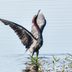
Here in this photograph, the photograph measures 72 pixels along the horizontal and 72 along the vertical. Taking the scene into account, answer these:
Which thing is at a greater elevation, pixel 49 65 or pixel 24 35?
pixel 24 35

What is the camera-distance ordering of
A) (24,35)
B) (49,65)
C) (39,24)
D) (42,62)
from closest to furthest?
(49,65)
(42,62)
(24,35)
(39,24)

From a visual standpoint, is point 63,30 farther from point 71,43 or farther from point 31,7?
point 31,7

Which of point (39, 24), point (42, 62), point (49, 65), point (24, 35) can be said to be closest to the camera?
point (49, 65)

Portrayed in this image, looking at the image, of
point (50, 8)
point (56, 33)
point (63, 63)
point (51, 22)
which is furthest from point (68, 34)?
point (50, 8)

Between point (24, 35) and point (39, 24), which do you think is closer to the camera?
point (24, 35)

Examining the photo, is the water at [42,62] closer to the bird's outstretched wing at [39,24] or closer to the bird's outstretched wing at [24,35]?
the bird's outstretched wing at [24,35]

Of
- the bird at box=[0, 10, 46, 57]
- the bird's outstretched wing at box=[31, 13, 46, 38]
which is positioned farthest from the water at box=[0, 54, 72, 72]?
the bird's outstretched wing at box=[31, 13, 46, 38]

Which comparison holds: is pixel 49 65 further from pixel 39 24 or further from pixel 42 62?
pixel 39 24

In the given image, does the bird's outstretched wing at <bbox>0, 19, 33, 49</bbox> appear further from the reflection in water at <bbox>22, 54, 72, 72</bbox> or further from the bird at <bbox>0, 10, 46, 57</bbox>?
the reflection in water at <bbox>22, 54, 72, 72</bbox>

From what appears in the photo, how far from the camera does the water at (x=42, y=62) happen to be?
11.4 metres

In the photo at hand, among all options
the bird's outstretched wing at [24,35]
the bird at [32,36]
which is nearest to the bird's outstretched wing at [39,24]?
the bird at [32,36]

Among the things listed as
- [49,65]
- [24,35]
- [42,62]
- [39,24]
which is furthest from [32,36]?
[49,65]

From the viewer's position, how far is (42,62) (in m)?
12.1

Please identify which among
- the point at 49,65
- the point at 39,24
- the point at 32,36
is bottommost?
the point at 49,65
